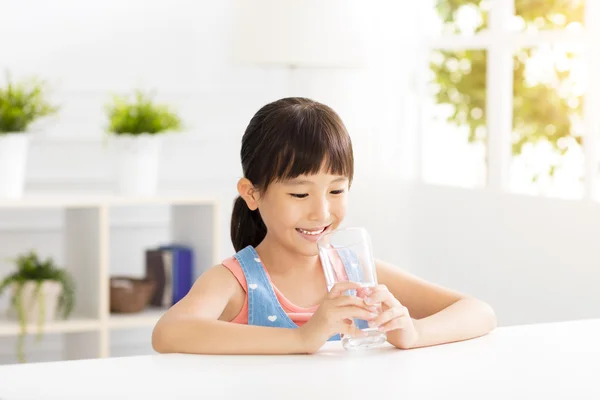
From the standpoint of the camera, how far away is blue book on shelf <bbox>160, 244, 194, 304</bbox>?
325 cm

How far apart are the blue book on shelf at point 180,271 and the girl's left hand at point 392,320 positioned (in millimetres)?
2006

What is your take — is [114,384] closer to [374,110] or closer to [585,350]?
[585,350]

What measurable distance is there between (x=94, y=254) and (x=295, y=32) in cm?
102

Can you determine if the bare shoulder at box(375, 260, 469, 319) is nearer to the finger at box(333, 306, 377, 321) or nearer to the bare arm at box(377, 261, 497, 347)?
the bare arm at box(377, 261, 497, 347)

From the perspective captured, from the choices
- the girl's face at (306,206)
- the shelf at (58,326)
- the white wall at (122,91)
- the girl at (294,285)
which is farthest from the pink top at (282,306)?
the white wall at (122,91)

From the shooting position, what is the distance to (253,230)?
1.75m

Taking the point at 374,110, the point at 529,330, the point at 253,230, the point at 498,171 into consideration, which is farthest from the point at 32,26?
the point at 529,330

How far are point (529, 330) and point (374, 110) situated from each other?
2361 mm

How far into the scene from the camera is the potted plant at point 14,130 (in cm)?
302

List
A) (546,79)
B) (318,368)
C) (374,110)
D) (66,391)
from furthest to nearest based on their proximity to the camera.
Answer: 1. (374,110)
2. (546,79)
3. (318,368)
4. (66,391)

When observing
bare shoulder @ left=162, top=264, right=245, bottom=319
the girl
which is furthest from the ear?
bare shoulder @ left=162, top=264, right=245, bottom=319

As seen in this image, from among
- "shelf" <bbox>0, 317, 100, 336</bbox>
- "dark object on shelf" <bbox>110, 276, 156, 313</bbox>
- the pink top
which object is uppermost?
the pink top

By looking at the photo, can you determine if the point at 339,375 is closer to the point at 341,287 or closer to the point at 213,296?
the point at 341,287

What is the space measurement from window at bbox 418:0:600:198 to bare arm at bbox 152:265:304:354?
1725 millimetres
